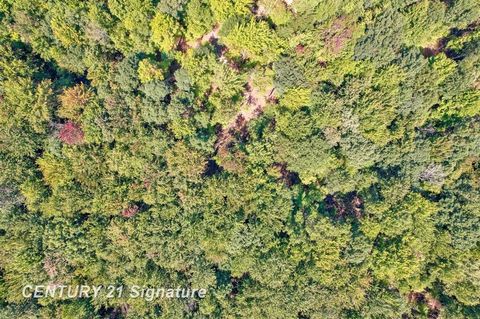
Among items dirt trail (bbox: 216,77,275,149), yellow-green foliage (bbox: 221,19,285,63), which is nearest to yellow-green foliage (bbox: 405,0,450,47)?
yellow-green foliage (bbox: 221,19,285,63)

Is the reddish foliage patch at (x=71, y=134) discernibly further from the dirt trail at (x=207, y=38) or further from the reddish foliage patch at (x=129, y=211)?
the dirt trail at (x=207, y=38)

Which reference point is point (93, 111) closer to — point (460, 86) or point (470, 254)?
point (460, 86)

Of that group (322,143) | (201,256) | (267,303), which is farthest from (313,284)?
(322,143)

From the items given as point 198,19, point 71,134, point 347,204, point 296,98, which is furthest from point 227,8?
point 347,204

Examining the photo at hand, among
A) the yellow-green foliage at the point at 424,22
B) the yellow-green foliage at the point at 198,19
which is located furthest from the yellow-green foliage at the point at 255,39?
the yellow-green foliage at the point at 424,22

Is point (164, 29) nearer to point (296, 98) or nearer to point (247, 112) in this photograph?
point (247, 112)

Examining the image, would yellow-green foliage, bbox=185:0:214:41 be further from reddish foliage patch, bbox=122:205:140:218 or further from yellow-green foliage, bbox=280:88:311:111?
reddish foliage patch, bbox=122:205:140:218
